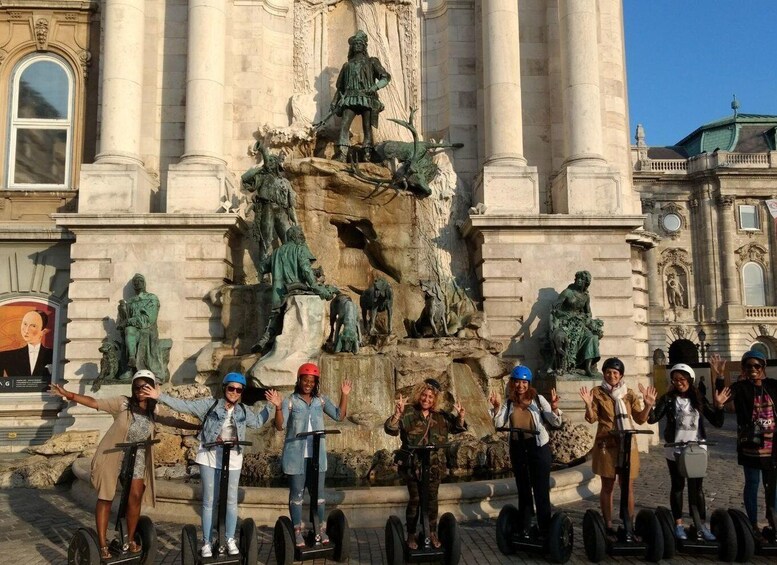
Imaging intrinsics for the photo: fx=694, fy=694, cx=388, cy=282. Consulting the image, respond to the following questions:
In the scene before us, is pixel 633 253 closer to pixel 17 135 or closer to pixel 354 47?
pixel 354 47

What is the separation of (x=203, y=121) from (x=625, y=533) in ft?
43.1

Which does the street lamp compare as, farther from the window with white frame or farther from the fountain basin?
the fountain basin

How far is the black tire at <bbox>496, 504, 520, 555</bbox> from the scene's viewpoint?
6.25 m

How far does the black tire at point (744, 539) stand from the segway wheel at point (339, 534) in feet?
11.0

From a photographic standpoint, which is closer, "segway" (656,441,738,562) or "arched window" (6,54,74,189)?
"segway" (656,441,738,562)

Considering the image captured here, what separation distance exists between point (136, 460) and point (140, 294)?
8.74 metres

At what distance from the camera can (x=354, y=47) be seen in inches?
670

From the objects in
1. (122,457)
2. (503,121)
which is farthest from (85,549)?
(503,121)

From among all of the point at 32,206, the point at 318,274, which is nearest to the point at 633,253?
the point at 318,274

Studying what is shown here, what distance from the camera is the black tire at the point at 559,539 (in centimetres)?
592

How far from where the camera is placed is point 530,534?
6.15 metres

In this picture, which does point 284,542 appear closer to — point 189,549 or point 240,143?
point 189,549

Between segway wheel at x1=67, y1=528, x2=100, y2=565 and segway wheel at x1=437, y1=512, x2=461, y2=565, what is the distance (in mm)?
2755

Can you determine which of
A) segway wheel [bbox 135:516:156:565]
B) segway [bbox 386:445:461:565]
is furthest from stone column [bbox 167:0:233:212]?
segway [bbox 386:445:461:565]
